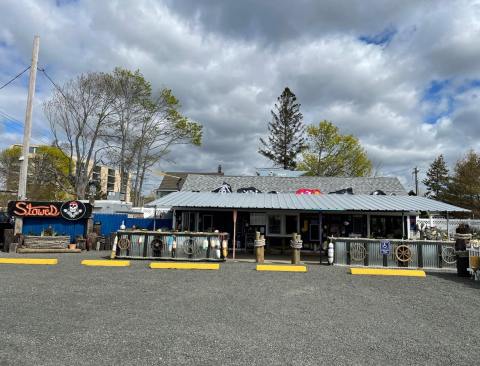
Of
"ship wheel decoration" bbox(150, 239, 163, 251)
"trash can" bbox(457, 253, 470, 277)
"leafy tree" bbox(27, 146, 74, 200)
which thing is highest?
"leafy tree" bbox(27, 146, 74, 200)

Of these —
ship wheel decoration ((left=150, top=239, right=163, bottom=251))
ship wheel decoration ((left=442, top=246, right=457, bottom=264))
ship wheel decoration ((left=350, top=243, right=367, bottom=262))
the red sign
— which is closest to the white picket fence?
ship wheel decoration ((left=442, top=246, right=457, bottom=264))

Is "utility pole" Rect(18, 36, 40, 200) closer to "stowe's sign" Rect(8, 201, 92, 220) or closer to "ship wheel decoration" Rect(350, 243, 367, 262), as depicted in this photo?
"stowe's sign" Rect(8, 201, 92, 220)

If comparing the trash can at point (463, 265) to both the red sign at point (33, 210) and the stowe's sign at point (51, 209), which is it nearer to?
the stowe's sign at point (51, 209)

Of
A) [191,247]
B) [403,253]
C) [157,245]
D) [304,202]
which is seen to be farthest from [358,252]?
[157,245]

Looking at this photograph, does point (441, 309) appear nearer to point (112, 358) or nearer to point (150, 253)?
point (112, 358)

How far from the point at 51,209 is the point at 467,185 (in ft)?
127

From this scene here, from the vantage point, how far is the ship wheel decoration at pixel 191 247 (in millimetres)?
15852

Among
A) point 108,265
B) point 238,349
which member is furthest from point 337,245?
point 238,349

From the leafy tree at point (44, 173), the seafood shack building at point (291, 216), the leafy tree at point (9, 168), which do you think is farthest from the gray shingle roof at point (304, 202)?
the leafy tree at point (9, 168)

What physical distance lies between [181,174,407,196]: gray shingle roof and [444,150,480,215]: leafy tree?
18.8 meters

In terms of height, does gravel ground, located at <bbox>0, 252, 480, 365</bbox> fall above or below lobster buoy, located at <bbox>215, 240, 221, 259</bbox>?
below

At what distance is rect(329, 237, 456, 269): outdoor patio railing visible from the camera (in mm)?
14727

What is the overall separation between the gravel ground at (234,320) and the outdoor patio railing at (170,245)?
12.7 feet

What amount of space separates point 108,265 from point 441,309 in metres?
11.3
